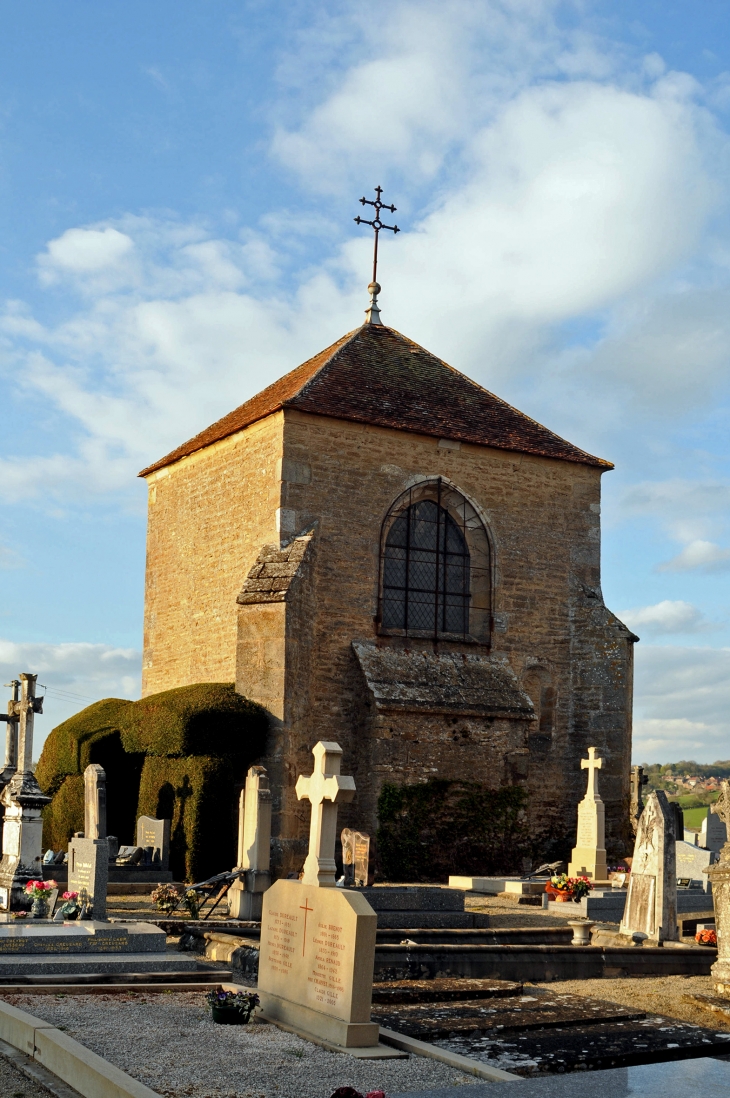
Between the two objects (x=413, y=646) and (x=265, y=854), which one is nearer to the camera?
(x=265, y=854)

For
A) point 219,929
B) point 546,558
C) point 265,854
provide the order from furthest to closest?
point 546,558 → point 265,854 → point 219,929

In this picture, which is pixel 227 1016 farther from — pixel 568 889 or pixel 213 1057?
pixel 568 889

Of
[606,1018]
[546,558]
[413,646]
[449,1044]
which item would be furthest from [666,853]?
[546,558]

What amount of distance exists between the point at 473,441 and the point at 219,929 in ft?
41.3

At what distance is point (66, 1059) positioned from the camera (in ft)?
20.9

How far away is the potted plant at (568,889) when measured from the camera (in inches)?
637

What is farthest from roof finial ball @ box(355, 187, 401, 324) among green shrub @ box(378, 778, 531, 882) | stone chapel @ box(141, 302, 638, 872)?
green shrub @ box(378, 778, 531, 882)

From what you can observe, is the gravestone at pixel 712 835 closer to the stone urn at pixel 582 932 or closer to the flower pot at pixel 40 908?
the stone urn at pixel 582 932

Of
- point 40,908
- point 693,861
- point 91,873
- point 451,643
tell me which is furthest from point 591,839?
point 40,908

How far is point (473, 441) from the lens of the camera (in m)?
22.6

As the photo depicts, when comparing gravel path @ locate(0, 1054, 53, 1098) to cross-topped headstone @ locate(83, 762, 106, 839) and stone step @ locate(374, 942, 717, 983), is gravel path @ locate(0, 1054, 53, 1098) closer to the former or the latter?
stone step @ locate(374, 942, 717, 983)

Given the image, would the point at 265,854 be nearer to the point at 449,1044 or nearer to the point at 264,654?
the point at 264,654

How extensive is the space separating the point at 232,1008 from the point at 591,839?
40.3 ft

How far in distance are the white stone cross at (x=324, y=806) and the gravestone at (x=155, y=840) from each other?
9.73 meters
